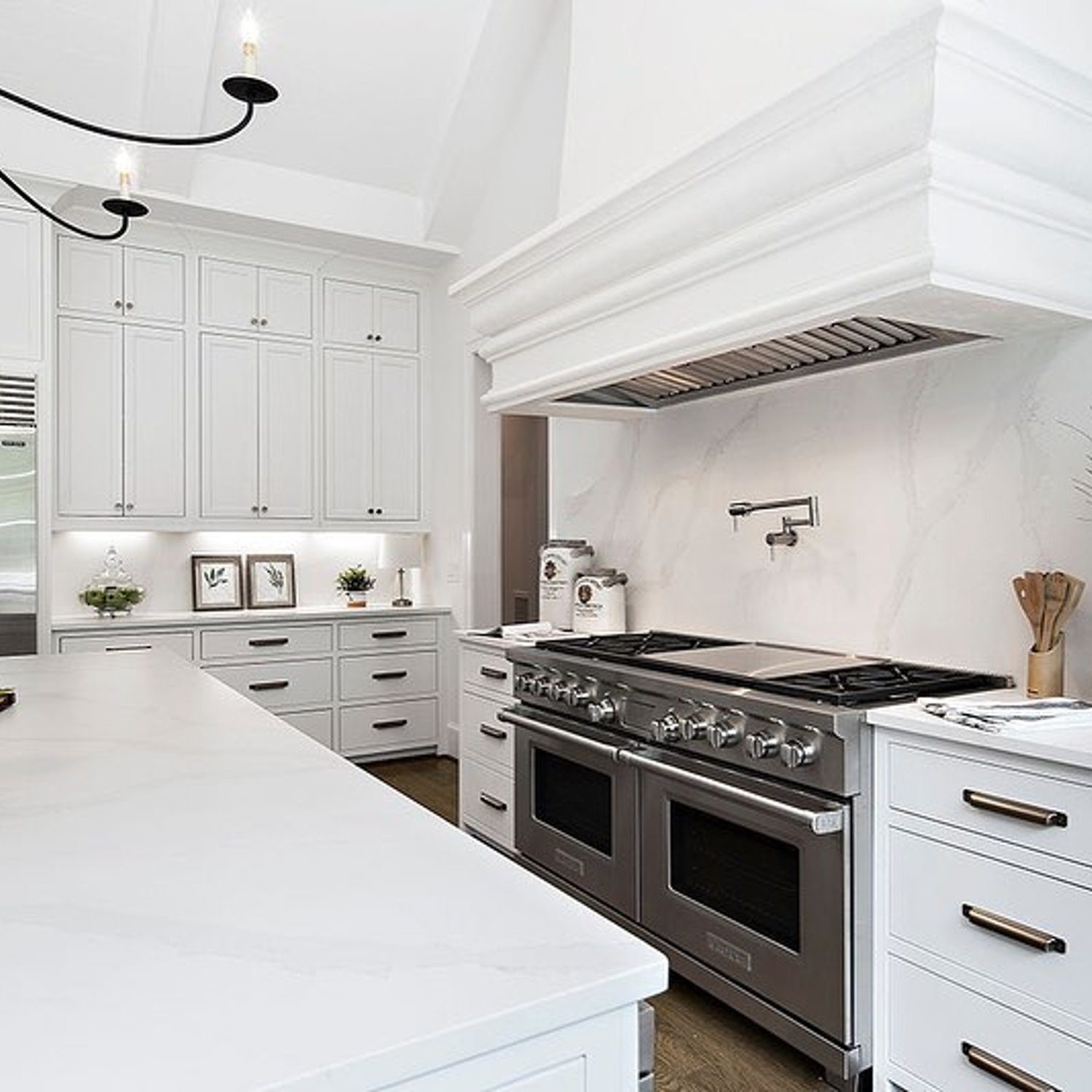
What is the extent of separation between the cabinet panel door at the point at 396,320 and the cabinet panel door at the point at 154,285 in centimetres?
111

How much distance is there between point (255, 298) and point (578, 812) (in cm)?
358

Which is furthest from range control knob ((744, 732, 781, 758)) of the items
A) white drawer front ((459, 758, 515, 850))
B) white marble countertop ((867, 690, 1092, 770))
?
white drawer front ((459, 758, 515, 850))

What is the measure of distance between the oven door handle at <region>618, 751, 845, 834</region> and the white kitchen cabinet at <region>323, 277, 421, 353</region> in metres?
3.62

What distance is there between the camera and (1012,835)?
5.99ft

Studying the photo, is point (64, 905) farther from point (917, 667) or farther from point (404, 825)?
point (917, 667)

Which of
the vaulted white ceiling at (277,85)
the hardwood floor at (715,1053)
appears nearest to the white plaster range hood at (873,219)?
the hardwood floor at (715,1053)

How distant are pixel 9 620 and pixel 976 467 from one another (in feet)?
13.0

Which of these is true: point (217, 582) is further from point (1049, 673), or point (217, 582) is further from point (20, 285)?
point (1049, 673)

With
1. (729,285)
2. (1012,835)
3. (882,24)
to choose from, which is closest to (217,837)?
(1012,835)

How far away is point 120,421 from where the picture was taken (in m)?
4.90

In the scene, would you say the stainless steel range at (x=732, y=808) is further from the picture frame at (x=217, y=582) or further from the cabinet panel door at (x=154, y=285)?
the cabinet panel door at (x=154, y=285)

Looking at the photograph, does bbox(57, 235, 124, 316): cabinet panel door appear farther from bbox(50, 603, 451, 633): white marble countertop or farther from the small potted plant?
the small potted plant

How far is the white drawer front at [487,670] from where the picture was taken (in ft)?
11.9

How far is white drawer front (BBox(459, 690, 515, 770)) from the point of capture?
3.59 meters
